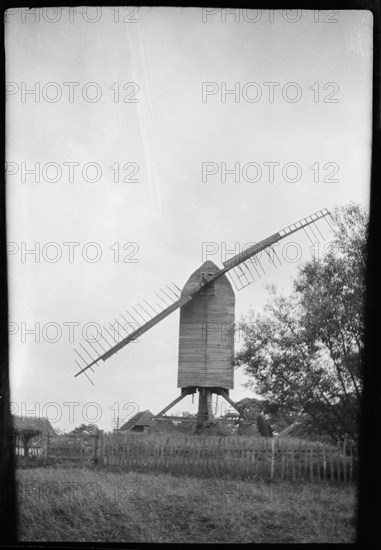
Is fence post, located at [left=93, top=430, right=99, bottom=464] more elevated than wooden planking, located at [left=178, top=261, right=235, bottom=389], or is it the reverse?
wooden planking, located at [left=178, top=261, right=235, bottom=389]

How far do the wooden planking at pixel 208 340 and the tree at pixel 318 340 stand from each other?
0.13 meters

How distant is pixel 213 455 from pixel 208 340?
0.85 m

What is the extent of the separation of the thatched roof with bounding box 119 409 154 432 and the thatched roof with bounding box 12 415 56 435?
0.52 meters

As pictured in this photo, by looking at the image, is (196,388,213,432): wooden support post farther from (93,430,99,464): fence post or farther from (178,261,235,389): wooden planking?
(93,430,99,464): fence post

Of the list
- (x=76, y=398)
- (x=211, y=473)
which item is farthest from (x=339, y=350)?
(x=76, y=398)

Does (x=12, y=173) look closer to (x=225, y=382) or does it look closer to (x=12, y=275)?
(x=12, y=275)

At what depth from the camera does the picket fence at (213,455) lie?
5824 mm

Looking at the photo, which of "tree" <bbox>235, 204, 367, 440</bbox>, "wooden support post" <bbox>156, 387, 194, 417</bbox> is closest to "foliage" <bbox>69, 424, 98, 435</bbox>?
"wooden support post" <bbox>156, 387, 194, 417</bbox>

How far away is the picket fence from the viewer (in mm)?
5824

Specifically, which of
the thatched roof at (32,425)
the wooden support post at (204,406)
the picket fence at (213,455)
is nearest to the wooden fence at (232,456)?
the picket fence at (213,455)

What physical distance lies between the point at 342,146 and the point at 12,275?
2.54 m

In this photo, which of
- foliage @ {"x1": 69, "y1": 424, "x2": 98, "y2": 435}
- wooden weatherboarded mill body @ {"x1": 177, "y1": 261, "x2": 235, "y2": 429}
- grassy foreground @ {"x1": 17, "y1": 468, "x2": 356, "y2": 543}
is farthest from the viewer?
wooden weatherboarded mill body @ {"x1": 177, "y1": 261, "x2": 235, "y2": 429}

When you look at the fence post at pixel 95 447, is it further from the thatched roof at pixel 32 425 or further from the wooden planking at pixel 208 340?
the wooden planking at pixel 208 340

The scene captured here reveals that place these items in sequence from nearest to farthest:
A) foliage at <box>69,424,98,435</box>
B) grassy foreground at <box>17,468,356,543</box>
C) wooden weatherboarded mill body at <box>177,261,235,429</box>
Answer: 1. grassy foreground at <box>17,468,356,543</box>
2. foliage at <box>69,424,98,435</box>
3. wooden weatherboarded mill body at <box>177,261,235,429</box>
